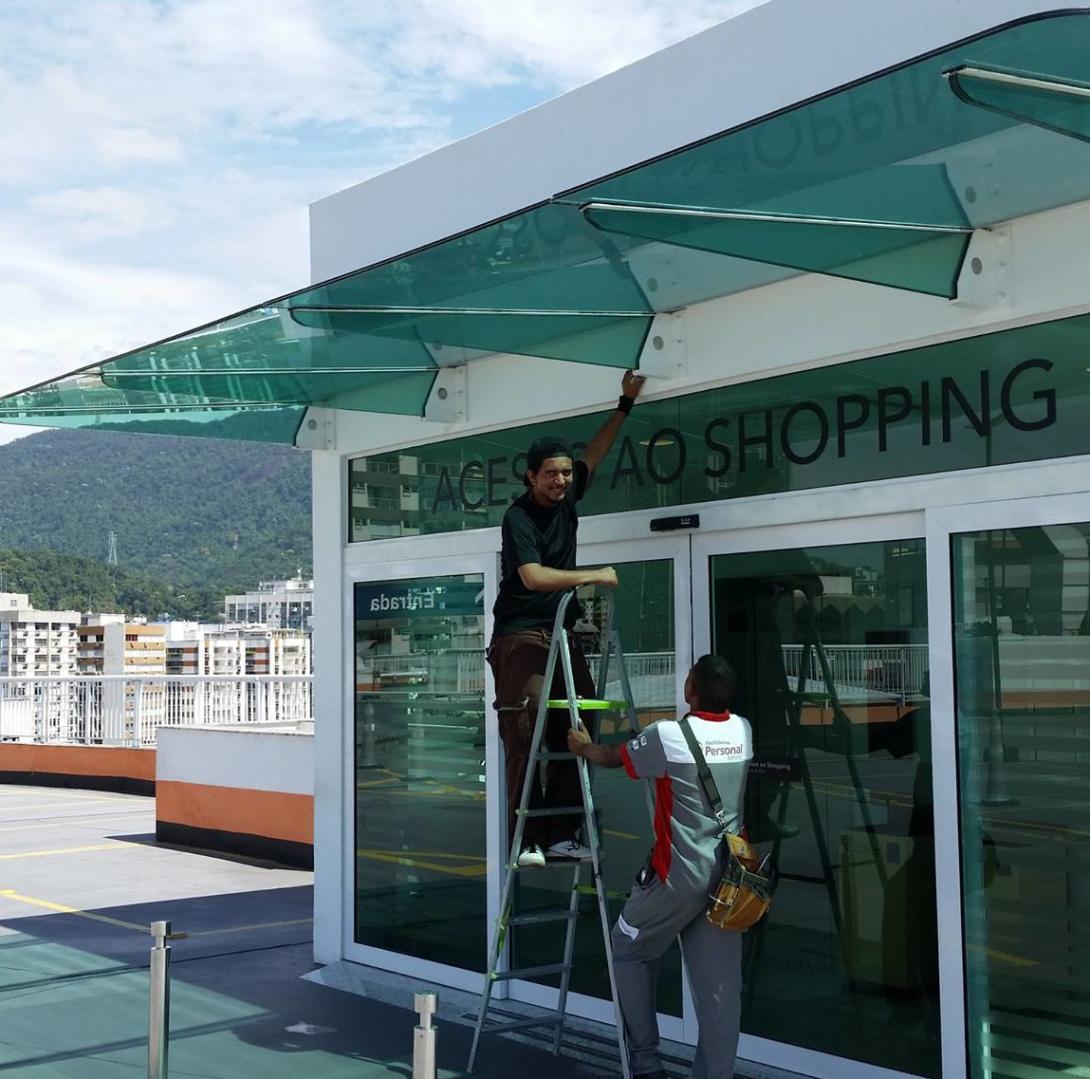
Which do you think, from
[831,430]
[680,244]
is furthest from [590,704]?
[680,244]

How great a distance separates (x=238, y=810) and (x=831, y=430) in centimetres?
966

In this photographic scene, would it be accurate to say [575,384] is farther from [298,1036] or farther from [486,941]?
[298,1036]

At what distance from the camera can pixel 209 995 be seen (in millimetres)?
8078

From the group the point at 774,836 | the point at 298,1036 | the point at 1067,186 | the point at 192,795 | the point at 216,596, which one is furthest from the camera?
the point at 216,596

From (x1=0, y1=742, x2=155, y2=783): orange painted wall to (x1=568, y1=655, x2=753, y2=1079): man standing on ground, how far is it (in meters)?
16.3

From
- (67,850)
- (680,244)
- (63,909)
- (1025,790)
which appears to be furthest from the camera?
(67,850)

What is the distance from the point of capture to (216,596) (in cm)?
16162

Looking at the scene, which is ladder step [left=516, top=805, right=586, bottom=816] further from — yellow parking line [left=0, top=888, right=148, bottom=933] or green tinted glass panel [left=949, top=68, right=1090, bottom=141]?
yellow parking line [left=0, top=888, right=148, bottom=933]

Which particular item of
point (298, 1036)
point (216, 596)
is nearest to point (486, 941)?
point (298, 1036)

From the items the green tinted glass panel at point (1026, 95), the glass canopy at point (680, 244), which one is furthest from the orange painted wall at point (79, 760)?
the green tinted glass panel at point (1026, 95)

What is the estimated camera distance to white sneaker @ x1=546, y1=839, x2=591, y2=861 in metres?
6.15

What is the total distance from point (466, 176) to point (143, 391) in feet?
6.91

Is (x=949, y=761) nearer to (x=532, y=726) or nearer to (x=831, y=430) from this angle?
(x=831, y=430)

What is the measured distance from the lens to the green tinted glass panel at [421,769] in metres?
8.05
